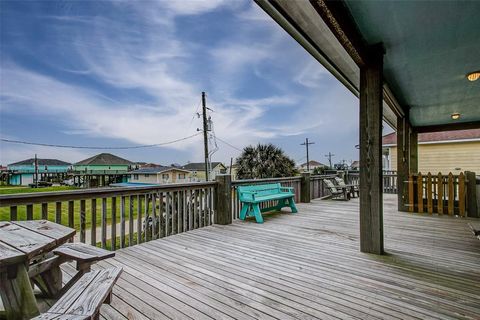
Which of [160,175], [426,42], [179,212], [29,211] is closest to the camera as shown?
[29,211]

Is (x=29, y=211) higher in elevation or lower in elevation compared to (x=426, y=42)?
lower

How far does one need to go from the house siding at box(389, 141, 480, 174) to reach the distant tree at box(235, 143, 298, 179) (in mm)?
6137

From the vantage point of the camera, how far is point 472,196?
5.07 m

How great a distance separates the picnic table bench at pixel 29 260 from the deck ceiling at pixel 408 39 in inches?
91.8

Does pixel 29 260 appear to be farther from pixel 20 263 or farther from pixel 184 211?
pixel 184 211

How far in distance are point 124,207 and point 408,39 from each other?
4138 mm

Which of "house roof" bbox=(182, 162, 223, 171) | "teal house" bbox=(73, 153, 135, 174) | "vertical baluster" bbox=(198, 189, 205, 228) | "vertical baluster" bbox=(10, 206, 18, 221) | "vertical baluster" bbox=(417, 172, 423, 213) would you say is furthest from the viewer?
"house roof" bbox=(182, 162, 223, 171)

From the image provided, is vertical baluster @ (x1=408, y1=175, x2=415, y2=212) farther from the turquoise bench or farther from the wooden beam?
the wooden beam

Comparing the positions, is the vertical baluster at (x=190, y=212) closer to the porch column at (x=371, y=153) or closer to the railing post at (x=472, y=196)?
the porch column at (x=371, y=153)

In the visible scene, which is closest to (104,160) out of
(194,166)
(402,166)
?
(194,166)

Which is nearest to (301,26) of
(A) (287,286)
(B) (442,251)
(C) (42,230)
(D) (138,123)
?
(A) (287,286)

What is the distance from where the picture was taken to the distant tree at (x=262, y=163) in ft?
40.6

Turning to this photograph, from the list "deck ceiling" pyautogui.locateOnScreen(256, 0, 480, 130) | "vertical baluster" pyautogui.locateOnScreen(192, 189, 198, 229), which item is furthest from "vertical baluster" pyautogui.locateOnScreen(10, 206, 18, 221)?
"deck ceiling" pyautogui.locateOnScreen(256, 0, 480, 130)

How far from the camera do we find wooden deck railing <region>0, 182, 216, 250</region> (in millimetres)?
2551
